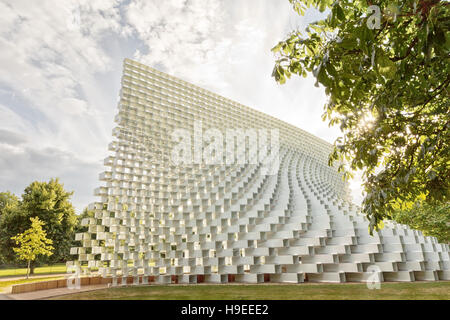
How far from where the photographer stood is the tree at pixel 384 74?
1.86 metres

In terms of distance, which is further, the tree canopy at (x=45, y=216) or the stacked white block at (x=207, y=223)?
the tree canopy at (x=45, y=216)

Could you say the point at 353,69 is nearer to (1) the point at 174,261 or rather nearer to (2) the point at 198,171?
(1) the point at 174,261

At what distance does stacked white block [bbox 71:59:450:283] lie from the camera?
8352 mm

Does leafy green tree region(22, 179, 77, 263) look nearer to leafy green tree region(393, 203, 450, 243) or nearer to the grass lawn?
the grass lawn

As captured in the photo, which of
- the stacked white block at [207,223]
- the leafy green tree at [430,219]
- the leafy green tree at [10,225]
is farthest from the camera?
the leafy green tree at [10,225]

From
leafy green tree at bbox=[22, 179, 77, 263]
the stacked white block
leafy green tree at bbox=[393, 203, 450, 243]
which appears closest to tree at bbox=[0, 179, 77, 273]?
leafy green tree at bbox=[22, 179, 77, 263]

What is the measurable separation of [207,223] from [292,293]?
4.61m

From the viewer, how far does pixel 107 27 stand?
36.0 ft

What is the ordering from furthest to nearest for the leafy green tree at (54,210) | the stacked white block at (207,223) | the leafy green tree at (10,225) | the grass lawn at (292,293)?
the leafy green tree at (10,225)
the leafy green tree at (54,210)
the stacked white block at (207,223)
the grass lawn at (292,293)

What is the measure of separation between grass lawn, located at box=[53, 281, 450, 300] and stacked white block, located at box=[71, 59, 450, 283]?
2.78ft

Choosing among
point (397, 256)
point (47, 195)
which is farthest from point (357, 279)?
point (47, 195)

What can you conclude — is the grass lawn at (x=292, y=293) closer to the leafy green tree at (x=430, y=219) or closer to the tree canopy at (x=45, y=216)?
the leafy green tree at (x=430, y=219)

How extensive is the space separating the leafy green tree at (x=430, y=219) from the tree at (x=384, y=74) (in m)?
13.6

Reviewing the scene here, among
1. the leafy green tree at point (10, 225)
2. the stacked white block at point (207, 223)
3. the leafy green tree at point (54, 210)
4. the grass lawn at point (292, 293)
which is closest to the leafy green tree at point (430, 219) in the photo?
the stacked white block at point (207, 223)
